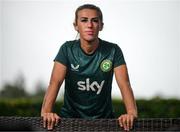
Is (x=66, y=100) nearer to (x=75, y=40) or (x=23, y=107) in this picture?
(x=75, y=40)

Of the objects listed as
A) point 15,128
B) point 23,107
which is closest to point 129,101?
point 15,128

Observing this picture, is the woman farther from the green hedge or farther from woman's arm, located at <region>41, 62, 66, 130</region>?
the green hedge

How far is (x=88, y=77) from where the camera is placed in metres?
3.77

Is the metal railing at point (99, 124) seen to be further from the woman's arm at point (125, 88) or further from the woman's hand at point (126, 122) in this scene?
the woman's arm at point (125, 88)

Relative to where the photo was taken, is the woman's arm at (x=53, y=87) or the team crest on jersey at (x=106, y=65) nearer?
the woman's arm at (x=53, y=87)

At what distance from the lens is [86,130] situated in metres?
3.09

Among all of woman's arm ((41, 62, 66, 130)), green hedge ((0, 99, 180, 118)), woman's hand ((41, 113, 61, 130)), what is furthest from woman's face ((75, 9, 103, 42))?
green hedge ((0, 99, 180, 118))

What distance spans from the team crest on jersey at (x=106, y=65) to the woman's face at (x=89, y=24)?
21 centimetres

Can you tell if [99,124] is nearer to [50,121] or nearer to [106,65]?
[50,121]

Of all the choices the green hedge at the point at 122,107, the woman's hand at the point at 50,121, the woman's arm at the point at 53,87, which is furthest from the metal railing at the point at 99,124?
the green hedge at the point at 122,107

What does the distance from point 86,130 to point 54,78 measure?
0.72 metres

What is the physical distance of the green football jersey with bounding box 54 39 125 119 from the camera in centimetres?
378

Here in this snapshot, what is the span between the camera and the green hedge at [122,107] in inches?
543

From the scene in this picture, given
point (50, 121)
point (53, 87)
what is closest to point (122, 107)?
point (53, 87)
